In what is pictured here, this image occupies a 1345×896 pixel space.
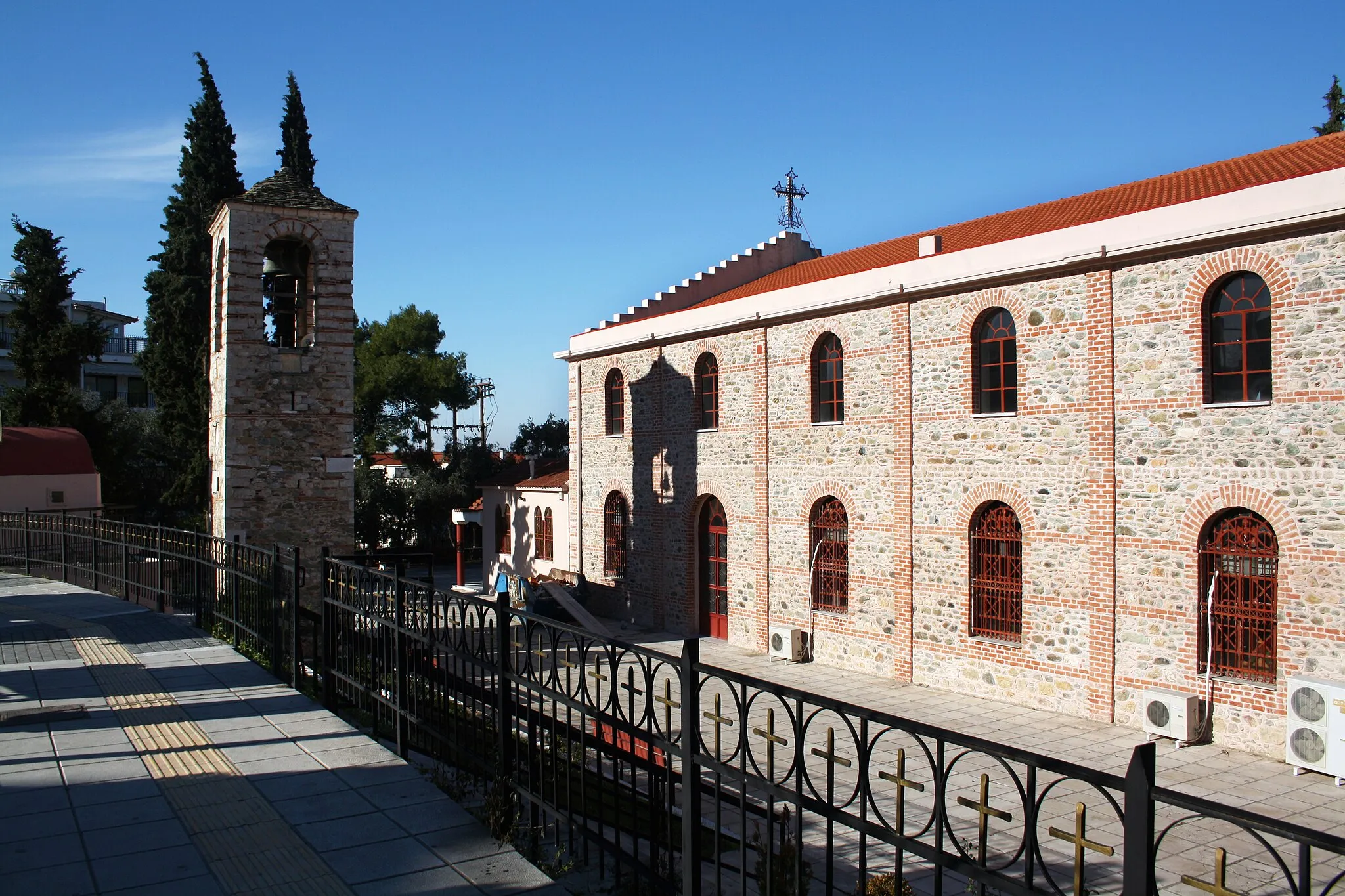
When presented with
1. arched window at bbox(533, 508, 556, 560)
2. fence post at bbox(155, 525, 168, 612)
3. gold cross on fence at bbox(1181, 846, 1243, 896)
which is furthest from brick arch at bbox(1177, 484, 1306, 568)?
arched window at bbox(533, 508, 556, 560)

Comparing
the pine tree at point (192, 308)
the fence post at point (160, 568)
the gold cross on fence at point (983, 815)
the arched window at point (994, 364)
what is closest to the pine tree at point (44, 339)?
the pine tree at point (192, 308)

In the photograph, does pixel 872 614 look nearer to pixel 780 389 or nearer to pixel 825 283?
pixel 780 389

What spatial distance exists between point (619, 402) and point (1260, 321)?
47.4ft

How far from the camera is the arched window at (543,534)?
26562 mm

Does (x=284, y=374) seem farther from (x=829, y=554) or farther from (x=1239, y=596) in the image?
(x=1239, y=596)

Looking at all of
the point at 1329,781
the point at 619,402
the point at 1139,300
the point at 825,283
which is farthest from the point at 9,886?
the point at 619,402

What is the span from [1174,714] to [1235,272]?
553cm

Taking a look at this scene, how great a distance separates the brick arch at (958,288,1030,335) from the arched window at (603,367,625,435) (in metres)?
10.0

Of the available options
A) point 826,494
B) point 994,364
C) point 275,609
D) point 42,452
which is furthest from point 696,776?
point 42,452

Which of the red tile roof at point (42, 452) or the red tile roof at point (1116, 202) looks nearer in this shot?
the red tile roof at point (1116, 202)

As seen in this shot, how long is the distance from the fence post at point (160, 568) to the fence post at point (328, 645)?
623 cm

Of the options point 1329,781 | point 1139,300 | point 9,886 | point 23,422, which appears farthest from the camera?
point 23,422

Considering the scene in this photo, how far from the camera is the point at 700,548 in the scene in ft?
67.5

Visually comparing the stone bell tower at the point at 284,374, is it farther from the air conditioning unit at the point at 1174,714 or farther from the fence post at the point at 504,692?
the air conditioning unit at the point at 1174,714
